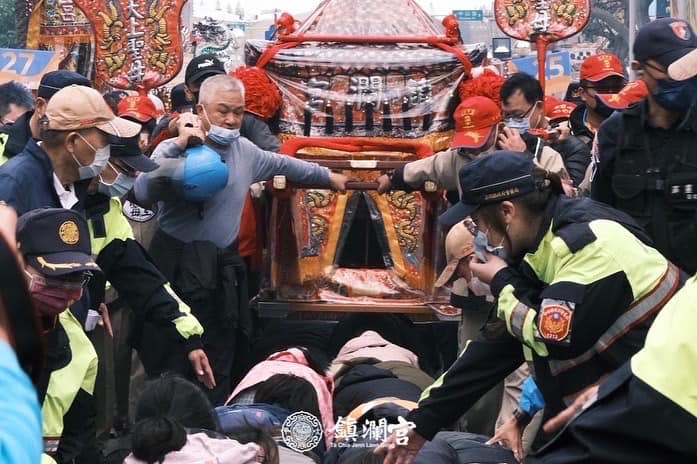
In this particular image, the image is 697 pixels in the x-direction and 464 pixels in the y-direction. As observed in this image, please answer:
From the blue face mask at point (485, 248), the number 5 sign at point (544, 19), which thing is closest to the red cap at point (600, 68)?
the number 5 sign at point (544, 19)

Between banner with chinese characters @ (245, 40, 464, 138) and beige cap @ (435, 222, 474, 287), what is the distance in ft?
8.16

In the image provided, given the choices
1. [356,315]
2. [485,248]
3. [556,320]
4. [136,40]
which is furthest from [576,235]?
[136,40]

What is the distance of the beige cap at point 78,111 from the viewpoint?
5.03m

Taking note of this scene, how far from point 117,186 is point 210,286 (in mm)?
1231

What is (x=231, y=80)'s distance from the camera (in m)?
7.02

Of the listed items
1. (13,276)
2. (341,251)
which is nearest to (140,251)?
(341,251)

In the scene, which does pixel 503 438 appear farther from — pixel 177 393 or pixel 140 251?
pixel 140 251

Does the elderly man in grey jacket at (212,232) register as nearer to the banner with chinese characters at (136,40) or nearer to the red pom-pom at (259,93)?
the red pom-pom at (259,93)

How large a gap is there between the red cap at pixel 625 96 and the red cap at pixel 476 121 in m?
1.04

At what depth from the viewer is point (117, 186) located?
18.6 feet

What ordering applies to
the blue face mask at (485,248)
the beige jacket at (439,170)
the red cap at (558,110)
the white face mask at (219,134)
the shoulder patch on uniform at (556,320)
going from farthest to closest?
the red cap at (558,110) < the beige jacket at (439,170) < the white face mask at (219,134) < the blue face mask at (485,248) < the shoulder patch on uniform at (556,320)

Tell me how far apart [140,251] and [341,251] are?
10.3ft

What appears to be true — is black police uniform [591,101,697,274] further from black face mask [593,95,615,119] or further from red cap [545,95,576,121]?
red cap [545,95,576,121]

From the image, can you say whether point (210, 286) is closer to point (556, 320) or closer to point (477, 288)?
point (477, 288)
